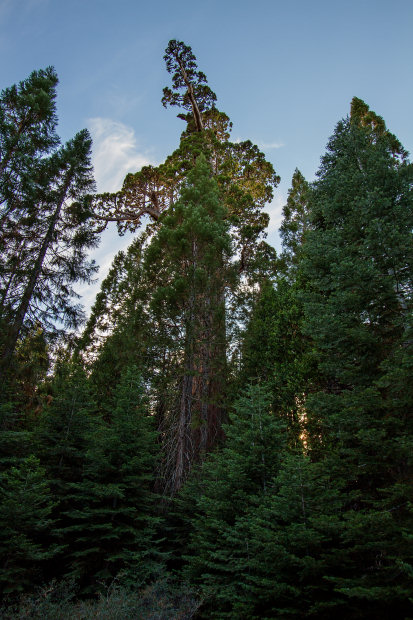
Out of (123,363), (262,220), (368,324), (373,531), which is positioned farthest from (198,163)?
(373,531)

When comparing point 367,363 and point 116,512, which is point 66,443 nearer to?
point 116,512

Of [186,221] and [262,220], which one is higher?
[262,220]

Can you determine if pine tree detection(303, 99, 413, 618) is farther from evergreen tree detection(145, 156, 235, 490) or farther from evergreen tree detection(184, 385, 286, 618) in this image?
evergreen tree detection(145, 156, 235, 490)

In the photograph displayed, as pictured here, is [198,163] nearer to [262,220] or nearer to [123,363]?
[262,220]

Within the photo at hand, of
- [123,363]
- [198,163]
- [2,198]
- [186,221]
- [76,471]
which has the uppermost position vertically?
[198,163]

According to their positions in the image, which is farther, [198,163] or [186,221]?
[198,163]

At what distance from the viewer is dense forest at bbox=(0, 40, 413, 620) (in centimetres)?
445

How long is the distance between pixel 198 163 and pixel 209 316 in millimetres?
6063

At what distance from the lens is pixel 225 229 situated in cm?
1161

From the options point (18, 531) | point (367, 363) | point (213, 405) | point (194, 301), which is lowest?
point (18, 531)

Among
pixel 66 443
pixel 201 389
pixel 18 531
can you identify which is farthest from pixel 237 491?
pixel 201 389

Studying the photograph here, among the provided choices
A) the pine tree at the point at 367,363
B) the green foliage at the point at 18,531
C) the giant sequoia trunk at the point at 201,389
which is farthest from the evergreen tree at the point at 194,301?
the green foliage at the point at 18,531

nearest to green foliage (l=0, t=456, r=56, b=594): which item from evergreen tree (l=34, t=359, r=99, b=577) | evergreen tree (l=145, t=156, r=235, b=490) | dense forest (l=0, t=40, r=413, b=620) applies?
dense forest (l=0, t=40, r=413, b=620)

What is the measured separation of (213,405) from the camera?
1090 cm
